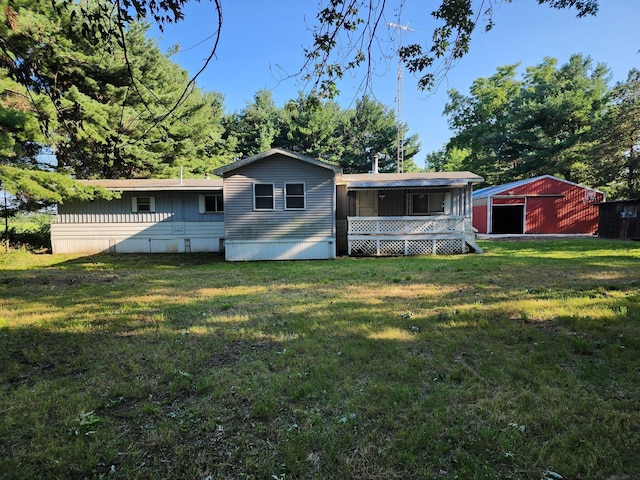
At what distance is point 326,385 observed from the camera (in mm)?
3031

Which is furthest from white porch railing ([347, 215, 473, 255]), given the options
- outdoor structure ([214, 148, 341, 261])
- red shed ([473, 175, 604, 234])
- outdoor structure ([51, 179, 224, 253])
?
red shed ([473, 175, 604, 234])

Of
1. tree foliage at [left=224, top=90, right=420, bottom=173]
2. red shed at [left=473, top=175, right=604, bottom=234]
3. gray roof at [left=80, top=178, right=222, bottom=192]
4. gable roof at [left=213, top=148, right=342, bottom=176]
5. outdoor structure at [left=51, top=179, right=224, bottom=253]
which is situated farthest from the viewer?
tree foliage at [left=224, top=90, right=420, bottom=173]

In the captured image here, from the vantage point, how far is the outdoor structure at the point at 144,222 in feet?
47.9

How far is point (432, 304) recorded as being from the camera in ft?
18.3

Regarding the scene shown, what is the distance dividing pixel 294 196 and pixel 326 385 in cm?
976

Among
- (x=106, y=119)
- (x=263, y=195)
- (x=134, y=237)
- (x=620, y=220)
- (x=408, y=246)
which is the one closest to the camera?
(x=263, y=195)

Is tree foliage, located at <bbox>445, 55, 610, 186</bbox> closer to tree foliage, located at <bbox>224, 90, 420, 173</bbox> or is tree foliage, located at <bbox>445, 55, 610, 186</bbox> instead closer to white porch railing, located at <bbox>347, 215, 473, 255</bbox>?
tree foliage, located at <bbox>224, 90, 420, 173</bbox>

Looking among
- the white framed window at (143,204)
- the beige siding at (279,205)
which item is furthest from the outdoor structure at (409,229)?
the white framed window at (143,204)

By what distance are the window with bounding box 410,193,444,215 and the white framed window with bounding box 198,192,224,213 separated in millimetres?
8634

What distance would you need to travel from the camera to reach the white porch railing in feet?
43.3

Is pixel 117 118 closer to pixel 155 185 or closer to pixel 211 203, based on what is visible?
pixel 155 185

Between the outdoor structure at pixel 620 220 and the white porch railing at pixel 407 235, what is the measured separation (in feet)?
32.7

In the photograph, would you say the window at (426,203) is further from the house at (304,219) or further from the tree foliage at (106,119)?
the tree foliage at (106,119)

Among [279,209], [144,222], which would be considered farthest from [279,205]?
[144,222]
